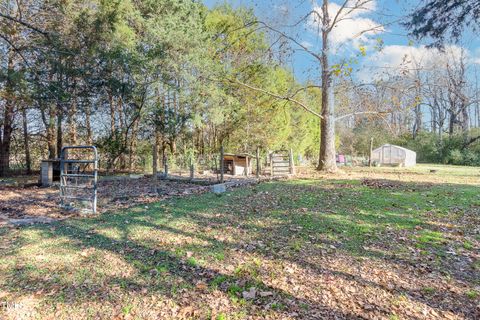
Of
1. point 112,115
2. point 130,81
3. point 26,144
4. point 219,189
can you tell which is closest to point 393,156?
point 219,189

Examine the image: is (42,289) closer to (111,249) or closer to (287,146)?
(111,249)

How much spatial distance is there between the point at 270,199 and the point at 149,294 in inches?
161

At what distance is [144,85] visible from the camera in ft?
40.8

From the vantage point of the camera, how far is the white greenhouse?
24.2 meters

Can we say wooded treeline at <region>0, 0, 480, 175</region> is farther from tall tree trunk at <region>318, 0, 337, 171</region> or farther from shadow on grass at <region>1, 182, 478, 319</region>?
shadow on grass at <region>1, 182, 478, 319</region>

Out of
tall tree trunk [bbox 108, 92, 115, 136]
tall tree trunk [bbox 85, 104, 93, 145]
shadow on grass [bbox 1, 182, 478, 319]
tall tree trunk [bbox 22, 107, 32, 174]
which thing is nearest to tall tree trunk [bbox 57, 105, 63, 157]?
tall tree trunk [bbox 85, 104, 93, 145]

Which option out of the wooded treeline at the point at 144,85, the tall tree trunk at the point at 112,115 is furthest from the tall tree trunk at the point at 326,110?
the tall tree trunk at the point at 112,115

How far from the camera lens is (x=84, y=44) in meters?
11.4

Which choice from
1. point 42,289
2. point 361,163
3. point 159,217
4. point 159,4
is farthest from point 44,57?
point 361,163

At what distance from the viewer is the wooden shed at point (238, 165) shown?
42.4ft

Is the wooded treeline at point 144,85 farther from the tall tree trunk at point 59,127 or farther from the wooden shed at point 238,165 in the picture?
the wooden shed at point 238,165

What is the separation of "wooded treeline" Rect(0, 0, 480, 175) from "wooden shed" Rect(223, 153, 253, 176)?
201 cm

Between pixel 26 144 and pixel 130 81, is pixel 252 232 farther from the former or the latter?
pixel 26 144

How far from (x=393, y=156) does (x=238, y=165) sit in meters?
17.9
